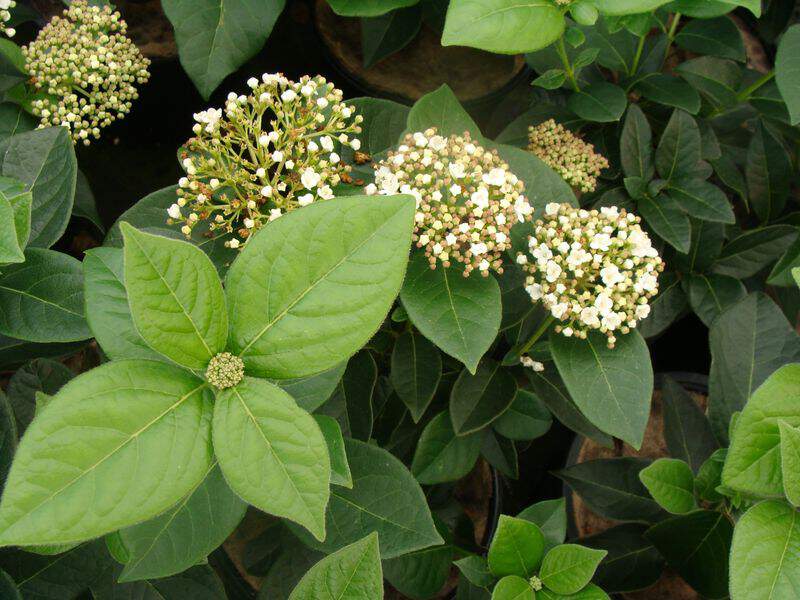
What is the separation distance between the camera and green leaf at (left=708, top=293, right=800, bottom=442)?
1.43m

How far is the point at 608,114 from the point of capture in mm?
1626

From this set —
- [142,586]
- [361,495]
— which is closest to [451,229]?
[361,495]

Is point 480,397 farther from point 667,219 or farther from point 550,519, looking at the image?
point 667,219

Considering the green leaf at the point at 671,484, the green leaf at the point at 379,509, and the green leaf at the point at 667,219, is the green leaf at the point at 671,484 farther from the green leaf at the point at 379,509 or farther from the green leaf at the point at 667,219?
the green leaf at the point at 667,219

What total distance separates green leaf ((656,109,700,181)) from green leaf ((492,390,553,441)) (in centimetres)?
65

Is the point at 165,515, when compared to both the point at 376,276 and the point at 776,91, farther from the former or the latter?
the point at 776,91

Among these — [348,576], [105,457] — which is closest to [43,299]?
[105,457]

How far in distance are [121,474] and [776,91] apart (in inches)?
71.3

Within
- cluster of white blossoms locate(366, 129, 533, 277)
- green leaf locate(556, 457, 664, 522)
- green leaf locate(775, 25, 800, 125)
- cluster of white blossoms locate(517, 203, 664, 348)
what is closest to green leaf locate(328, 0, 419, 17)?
cluster of white blossoms locate(366, 129, 533, 277)

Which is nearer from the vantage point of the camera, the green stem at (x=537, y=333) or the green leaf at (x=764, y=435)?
the green leaf at (x=764, y=435)

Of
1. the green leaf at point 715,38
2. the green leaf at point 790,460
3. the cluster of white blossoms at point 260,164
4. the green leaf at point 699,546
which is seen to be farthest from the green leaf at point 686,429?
the cluster of white blossoms at point 260,164

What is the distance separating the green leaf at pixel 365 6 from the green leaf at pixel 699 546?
123 centimetres

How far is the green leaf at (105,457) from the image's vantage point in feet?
2.16

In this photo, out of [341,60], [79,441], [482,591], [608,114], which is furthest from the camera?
[341,60]
